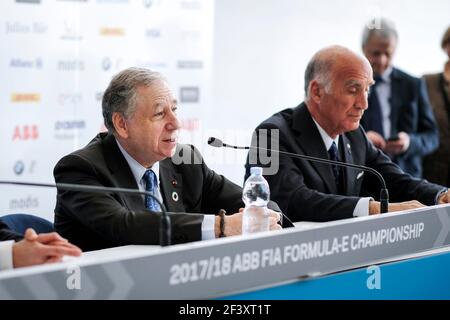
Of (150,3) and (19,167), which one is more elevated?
(150,3)

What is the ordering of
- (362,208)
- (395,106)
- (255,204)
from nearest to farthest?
(255,204) → (362,208) → (395,106)

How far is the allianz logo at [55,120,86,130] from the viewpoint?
5.18 meters

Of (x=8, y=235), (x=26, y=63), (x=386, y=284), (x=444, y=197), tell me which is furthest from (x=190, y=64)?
(x=386, y=284)

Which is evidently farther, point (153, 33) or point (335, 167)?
point (153, 33)

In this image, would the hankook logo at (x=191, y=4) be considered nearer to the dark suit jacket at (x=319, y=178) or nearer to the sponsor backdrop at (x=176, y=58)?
the sponsor backdrop at (x=176, y=58)

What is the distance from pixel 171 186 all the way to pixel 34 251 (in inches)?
37.9

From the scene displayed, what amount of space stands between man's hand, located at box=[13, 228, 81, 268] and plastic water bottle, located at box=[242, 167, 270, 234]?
742 mm

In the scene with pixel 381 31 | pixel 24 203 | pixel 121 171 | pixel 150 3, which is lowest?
pixel 24 203

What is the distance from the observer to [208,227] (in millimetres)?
2875

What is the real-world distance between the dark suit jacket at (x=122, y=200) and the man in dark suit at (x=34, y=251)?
16.4 inches

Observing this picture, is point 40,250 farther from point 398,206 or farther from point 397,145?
point 397,145

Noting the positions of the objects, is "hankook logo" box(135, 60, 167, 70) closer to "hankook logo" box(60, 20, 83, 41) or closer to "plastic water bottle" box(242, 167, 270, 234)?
"hankook logo" box(60, 20, 83, 41)

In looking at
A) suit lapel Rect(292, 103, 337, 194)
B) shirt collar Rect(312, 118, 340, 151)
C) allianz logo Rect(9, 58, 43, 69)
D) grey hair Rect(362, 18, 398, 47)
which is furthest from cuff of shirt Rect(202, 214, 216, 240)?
grey hair Rect(362, 18, 398, 47)
